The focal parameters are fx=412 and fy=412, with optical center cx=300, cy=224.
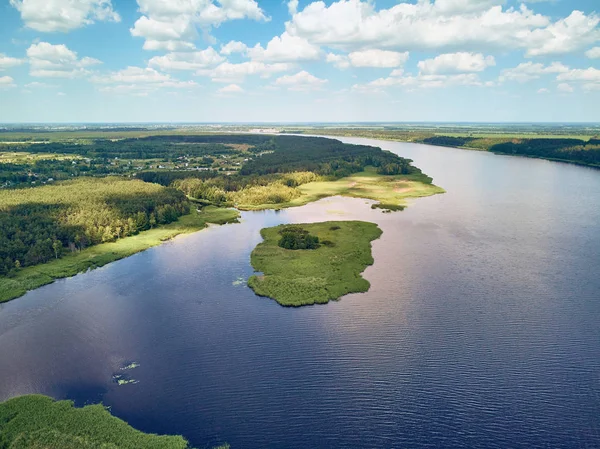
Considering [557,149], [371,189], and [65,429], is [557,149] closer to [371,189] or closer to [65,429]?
[371,189]

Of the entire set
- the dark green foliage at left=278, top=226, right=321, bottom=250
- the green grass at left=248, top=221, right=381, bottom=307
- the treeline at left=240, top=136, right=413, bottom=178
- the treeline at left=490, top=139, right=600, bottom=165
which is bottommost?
the green grass at left=248, top=221, right=381, bottom=307

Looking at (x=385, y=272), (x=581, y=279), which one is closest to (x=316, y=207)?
(x=385, y=272)

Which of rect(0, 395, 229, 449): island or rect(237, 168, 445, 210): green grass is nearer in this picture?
rect(0, 395, 229, 449): island

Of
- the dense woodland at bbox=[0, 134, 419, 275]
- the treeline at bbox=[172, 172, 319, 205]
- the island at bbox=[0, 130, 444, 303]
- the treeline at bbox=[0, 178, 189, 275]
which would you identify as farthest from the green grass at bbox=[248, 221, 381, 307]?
the treeline at bbox=[172, 172, 319, 205]

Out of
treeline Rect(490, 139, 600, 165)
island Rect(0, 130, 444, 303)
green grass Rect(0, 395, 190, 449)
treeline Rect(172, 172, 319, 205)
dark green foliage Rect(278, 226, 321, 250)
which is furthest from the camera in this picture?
treeline Rect(490, 139, 600, 165)

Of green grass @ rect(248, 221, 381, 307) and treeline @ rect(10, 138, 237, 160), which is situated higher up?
treeline @ rect(10, 138, 237, 160)

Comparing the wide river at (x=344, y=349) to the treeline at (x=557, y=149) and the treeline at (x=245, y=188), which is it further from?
the treeline at (x=557, y=149)

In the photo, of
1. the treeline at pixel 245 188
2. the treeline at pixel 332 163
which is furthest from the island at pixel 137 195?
the treeline at pixel 332 163

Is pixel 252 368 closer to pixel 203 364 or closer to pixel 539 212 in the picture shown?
pixel 203 364

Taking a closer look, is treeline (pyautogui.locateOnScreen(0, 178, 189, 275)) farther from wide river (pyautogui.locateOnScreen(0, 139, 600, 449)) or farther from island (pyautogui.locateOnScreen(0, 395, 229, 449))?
island (pyautogui.locateOnScreen(0, 395, 229, 449))
